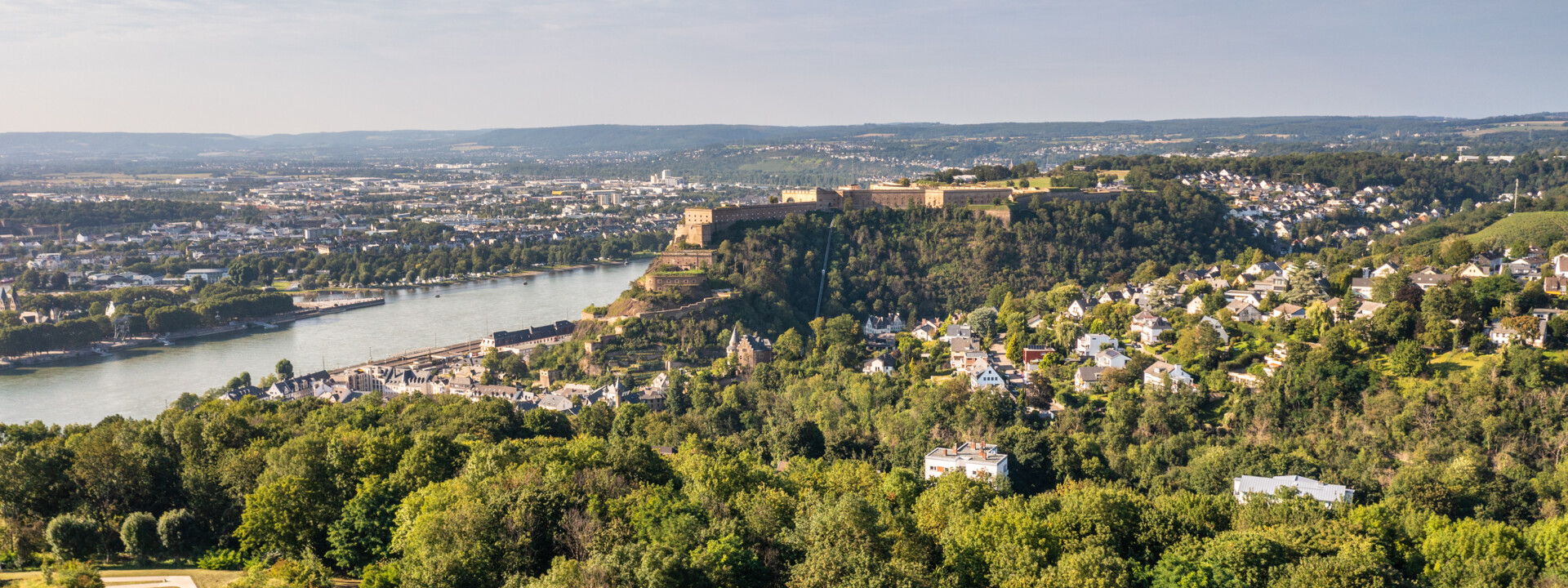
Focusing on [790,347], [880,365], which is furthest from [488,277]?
[880,365]

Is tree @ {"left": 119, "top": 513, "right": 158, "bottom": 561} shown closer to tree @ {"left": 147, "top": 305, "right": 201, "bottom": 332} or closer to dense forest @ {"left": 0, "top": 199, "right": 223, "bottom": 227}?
tree @ {"left": 147, "top": 305, "right": 201, "bottom": 332}

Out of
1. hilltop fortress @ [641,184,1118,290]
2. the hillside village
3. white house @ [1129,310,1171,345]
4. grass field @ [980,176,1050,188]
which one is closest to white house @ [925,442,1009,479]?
the hillside village

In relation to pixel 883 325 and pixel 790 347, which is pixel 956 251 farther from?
pixel 790 347

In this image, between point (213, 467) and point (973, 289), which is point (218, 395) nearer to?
point (213, 467)

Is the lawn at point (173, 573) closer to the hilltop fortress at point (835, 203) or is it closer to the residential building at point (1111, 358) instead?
the residential building at point (1111, 358)

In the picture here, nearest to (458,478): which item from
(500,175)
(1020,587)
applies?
(1020,587)

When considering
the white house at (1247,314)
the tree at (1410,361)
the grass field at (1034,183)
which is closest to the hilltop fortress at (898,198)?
the grass field at (1034,183)
